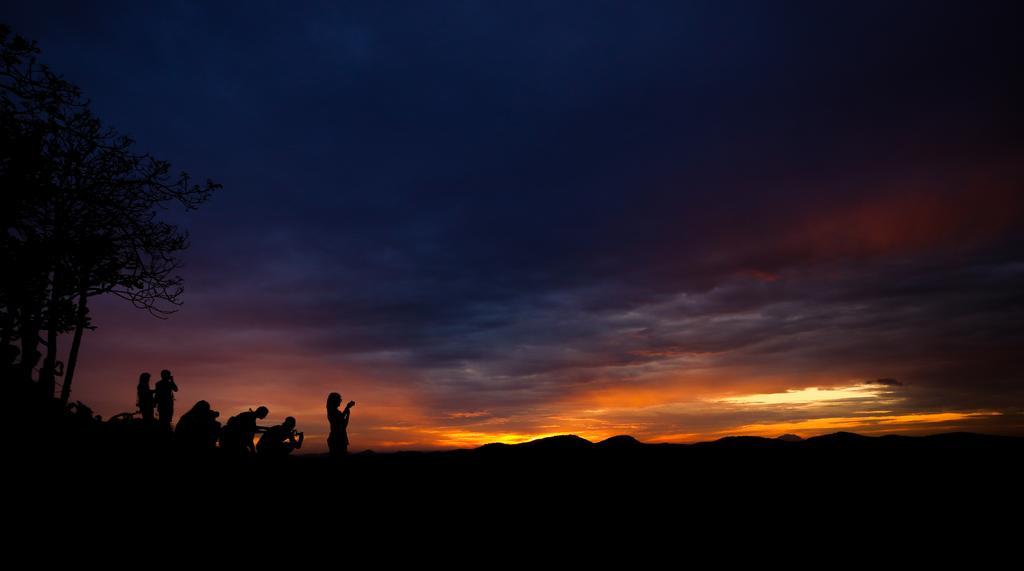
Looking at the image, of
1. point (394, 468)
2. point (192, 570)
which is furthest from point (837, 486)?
point (192, 570)

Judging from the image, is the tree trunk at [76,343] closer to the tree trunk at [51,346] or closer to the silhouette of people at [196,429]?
the tree trunk at [51,346]

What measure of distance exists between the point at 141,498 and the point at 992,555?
1514 cm

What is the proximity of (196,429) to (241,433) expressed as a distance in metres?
1.33

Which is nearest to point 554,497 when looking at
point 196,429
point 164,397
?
point 196,429

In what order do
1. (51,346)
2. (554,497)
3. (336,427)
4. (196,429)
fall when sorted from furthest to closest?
1. (51,346)
2. (336,427)
3. (196,429)
4. (554,497)

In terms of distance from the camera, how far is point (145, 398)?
20.0 metres

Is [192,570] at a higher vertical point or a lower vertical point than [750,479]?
lower

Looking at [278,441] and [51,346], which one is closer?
[278,441]

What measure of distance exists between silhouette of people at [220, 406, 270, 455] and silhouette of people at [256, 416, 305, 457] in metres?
0.46

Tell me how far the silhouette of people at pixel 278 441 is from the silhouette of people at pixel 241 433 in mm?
465

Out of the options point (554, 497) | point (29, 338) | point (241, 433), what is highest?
point (29, 338)

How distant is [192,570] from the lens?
8375 millimetres

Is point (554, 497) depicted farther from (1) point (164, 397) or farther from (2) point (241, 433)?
(1) point (164, 397)

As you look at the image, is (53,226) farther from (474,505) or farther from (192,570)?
(474,505)
